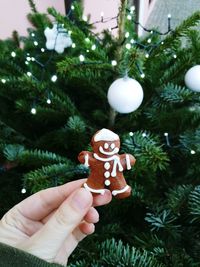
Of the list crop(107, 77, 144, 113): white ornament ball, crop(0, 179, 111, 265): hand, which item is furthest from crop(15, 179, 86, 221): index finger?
crop(107, 77, 144, 113): white ornament ball

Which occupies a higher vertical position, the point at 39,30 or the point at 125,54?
the point at 39,30

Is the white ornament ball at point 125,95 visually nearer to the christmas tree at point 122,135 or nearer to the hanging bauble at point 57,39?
the christmas tree at point 122,135

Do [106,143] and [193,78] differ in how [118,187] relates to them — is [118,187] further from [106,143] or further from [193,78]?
[193,78]

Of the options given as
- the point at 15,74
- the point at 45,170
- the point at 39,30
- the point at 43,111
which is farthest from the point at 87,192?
the point at 39,30

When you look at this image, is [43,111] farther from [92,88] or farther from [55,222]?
[55,222]

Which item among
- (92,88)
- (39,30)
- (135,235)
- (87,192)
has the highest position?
(39,30)

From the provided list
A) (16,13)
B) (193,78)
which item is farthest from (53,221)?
(16,13)

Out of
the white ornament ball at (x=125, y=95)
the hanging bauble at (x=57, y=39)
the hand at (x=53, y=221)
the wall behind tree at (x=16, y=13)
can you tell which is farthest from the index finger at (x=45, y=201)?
the wall behind tree at (x=16, y=13)
